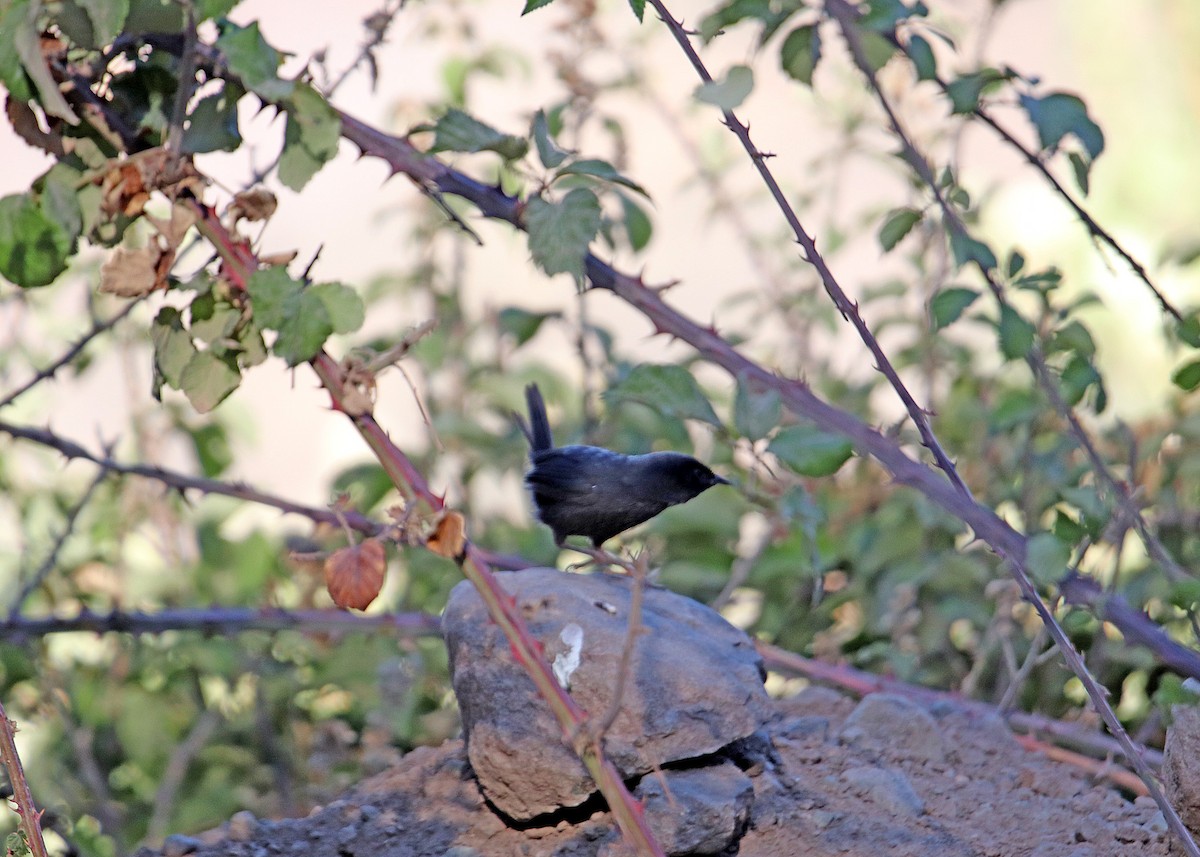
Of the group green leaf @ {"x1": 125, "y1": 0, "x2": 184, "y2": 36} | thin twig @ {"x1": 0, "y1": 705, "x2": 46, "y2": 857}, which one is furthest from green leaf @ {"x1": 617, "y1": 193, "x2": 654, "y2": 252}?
thin twig @ {"x1": 0, "y1": 705, "x2": 46, "y2": 857}

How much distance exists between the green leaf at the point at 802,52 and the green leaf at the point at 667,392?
78 centimetres

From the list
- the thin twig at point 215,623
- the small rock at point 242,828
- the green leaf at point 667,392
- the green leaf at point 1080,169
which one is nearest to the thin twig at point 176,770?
the thin twig at point 215,623

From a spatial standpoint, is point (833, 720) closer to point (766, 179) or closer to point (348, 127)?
point (766, 179)

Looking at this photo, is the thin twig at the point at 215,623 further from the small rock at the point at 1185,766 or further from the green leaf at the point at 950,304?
the small rock at the point at 1185,766

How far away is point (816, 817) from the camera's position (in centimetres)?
263

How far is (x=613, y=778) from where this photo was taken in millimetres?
1506

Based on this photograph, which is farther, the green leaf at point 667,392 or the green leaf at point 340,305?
the green leaf at point 667,392

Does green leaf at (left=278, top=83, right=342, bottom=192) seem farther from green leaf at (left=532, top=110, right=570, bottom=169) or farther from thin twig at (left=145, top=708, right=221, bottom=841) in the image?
thin twig at (left=145, top=708, right=221, bottom=841)

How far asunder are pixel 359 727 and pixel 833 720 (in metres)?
1.91

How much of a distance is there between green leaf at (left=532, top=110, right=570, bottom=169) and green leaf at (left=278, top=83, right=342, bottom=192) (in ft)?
0.97

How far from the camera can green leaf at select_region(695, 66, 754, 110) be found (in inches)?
74.9

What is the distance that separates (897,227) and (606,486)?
1212mm

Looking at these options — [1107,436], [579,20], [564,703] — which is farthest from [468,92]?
[564,703]

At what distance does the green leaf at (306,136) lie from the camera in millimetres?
1936
